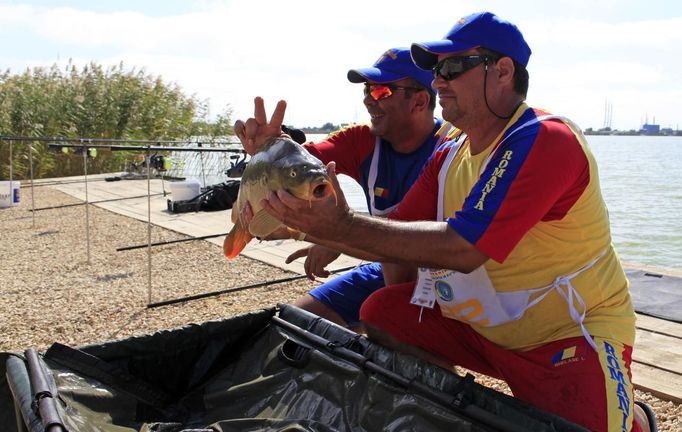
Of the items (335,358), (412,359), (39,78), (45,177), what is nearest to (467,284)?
(412,359)

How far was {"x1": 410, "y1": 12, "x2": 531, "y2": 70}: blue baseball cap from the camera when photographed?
7.57ft

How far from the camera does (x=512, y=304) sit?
7.66ft

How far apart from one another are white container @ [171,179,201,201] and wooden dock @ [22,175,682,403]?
12.9 inches

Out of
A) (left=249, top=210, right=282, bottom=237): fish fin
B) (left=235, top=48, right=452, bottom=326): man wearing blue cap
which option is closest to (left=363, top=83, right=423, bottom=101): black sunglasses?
(left=235, top=48, right=452, bottom=326): man wearing blue cap

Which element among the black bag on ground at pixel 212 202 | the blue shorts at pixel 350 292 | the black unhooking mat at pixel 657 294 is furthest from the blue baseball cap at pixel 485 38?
the black bag on ground at pixel 212 202

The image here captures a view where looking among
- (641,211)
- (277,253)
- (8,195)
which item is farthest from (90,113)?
(641,211)

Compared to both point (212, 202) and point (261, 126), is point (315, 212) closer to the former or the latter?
point (261, 126)

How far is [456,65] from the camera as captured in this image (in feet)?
7.73

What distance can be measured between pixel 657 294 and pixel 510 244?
3365 mm

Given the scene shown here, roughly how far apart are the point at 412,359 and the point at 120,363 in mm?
1285

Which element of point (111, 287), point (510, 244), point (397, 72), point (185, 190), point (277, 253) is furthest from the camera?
point (185, 190)

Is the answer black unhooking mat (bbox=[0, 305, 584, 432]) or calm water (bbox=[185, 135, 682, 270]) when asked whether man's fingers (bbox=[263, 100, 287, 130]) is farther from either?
calm water (bbox=[185, 135, 682, 270])

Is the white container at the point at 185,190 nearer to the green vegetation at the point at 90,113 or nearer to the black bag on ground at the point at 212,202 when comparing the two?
the black bag on ground at the point at 212,202

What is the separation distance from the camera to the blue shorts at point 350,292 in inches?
130
